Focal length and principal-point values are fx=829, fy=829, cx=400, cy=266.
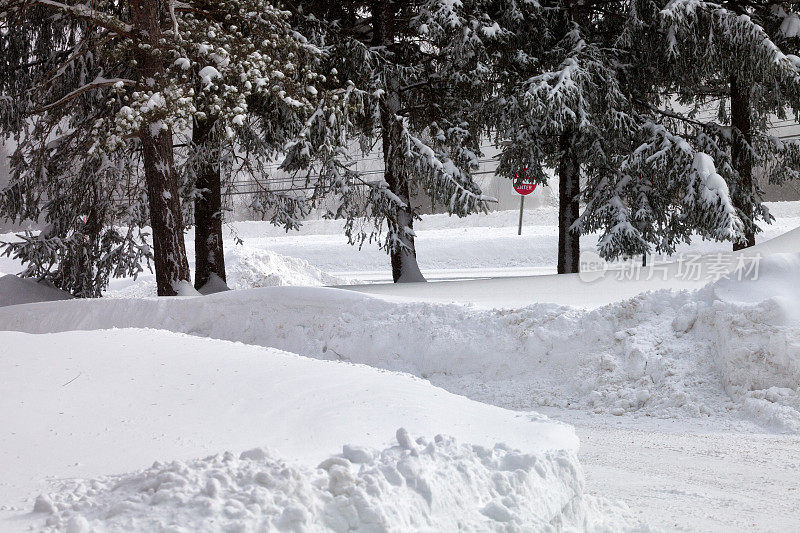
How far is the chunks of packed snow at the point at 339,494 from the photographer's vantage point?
312 centimetres

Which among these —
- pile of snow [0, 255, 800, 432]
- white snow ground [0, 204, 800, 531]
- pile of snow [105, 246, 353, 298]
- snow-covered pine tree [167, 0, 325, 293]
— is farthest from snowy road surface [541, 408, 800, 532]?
pile of snow [105, 246, 353, 298]

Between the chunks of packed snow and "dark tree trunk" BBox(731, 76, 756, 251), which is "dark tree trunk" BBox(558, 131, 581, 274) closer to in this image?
"dark tree trunk" BBox(731, 76, 756, 251)

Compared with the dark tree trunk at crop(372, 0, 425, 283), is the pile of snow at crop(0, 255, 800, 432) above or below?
below

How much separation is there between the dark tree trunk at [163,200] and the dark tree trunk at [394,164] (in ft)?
12.9

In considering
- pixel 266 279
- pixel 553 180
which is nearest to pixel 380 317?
pixel 266 279

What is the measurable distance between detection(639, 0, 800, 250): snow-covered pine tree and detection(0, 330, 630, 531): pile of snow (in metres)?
10.5

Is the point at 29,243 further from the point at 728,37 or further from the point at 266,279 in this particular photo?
the point at 728,37

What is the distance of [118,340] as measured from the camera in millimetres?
6488

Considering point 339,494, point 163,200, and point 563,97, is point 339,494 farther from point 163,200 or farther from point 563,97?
point 563,97

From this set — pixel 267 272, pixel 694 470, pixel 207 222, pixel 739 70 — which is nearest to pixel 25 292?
pixel 207 222

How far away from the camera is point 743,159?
15758 mm

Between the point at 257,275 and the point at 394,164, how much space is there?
5947 millimetres

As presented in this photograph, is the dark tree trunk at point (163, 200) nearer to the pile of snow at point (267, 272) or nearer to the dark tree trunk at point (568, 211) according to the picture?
the pile of snow at point (267, 272)

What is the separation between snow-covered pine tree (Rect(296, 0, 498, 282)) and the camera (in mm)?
14125
